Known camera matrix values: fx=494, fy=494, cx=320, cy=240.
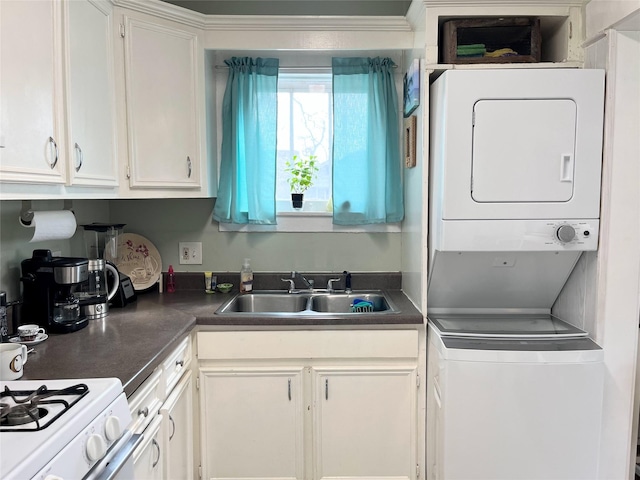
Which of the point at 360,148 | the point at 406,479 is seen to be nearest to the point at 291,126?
the point at 360,148

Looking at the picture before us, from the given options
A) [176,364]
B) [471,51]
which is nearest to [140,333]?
[176,364]

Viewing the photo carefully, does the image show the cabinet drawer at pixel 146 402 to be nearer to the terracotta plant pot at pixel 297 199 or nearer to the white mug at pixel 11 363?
the white mug at pixel 11 363

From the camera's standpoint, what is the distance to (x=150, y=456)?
160 centimetres

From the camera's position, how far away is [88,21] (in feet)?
6.01

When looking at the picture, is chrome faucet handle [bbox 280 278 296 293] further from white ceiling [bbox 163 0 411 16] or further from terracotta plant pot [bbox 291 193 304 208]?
white ceiling [bbox 163 0 411 16]

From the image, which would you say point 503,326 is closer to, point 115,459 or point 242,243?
point 242,243

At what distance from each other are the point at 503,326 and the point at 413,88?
1109 mm

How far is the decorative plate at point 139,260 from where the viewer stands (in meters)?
2.62

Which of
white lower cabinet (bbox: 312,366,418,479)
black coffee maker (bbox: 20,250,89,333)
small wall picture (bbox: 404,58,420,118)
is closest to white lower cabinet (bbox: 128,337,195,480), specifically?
black coffee maker (bbox: 20,250,89,333)

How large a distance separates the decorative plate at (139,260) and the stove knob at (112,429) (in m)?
1.46

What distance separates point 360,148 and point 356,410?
1326 mm

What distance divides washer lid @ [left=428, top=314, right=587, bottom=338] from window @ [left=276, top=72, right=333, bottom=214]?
3.09 feet

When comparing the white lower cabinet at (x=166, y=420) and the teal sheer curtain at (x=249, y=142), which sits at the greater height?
the teal sheer curtain at (x=249, y=142)

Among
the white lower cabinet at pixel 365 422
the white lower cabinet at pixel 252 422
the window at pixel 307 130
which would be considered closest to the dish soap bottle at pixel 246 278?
the window at pixel 307 130
